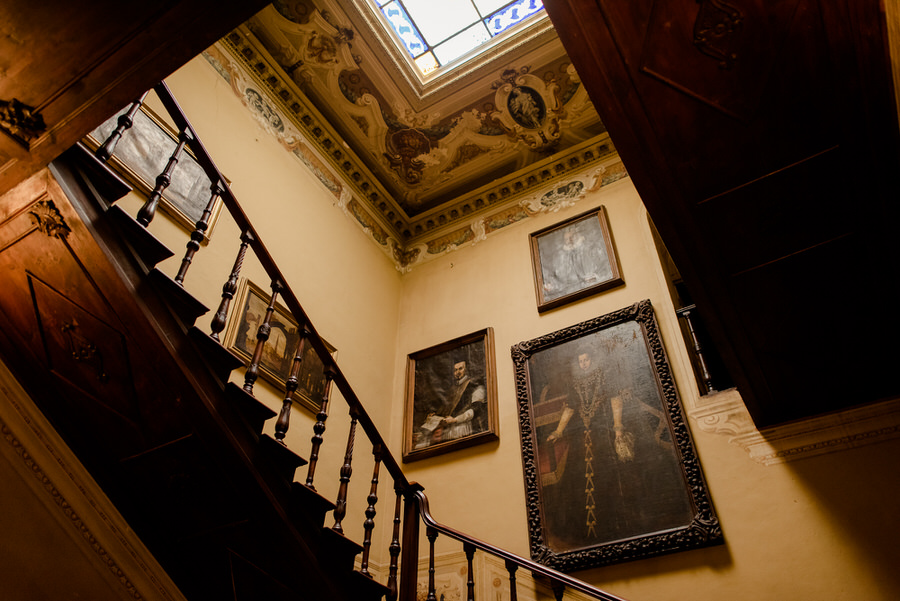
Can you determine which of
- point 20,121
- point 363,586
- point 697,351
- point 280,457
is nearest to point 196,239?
point 20,121

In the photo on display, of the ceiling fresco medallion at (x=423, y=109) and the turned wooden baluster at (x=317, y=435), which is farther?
the ceiling fresco medallion at (x=423, y=109)

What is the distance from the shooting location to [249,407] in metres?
3.30

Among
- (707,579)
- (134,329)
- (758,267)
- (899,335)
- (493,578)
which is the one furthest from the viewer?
(493,578)

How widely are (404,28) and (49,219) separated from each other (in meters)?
5.63

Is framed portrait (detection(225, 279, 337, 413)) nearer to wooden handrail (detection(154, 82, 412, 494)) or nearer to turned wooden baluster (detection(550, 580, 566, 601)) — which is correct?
wooden handrail (detection(154, 82, 412, 494))

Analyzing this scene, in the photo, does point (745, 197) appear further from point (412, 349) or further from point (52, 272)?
point (412, 349)

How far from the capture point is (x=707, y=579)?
4.48m

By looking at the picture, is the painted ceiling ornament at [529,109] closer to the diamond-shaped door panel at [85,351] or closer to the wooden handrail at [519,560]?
the wooden handrail at [519,560]

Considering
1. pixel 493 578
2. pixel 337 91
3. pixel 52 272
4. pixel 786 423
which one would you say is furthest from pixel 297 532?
pixel 337 91

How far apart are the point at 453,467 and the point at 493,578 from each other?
49.0 inches

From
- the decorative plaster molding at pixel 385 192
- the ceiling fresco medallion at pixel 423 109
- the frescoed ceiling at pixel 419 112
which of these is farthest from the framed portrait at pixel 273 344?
the ceiling fresco medallion at pixel 423 109

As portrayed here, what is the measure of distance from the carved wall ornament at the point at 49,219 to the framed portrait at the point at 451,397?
4.23 m

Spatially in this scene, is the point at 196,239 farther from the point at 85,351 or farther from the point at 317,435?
the point at 317,435

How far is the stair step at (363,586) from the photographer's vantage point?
349cm
